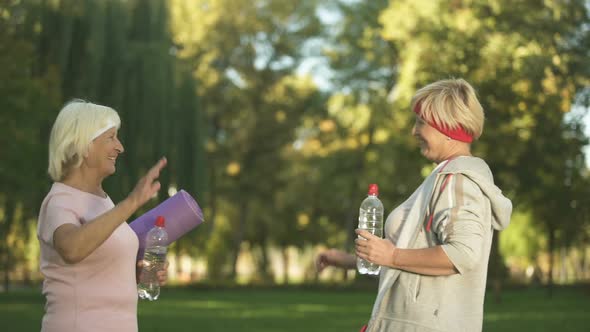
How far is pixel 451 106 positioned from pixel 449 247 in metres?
0.62

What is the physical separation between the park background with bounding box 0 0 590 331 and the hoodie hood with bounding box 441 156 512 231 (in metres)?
14.6

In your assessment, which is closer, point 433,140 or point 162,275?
point 433,140

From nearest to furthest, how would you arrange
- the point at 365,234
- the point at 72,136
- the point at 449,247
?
the point at 449,247, the point at 365,234, the point at 72,136

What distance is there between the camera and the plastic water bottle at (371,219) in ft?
15.9

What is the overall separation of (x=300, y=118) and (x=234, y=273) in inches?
340

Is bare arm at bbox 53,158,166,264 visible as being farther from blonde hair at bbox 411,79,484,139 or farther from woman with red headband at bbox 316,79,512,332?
blonde hair at bbox 411,79,484,139

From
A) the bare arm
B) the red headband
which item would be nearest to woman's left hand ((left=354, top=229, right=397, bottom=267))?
the red headband

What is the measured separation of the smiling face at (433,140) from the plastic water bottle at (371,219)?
0.48 metres

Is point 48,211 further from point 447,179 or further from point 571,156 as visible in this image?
point 571,156

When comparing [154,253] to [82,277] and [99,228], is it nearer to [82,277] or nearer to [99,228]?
[82,277]

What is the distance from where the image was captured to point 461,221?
4141mm

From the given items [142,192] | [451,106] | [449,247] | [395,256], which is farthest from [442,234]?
[142,192]

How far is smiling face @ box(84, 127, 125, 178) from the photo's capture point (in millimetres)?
4801

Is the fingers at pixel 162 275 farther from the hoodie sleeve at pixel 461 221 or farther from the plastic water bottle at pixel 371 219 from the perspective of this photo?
the hoodie sleeve at pixel 461 221
